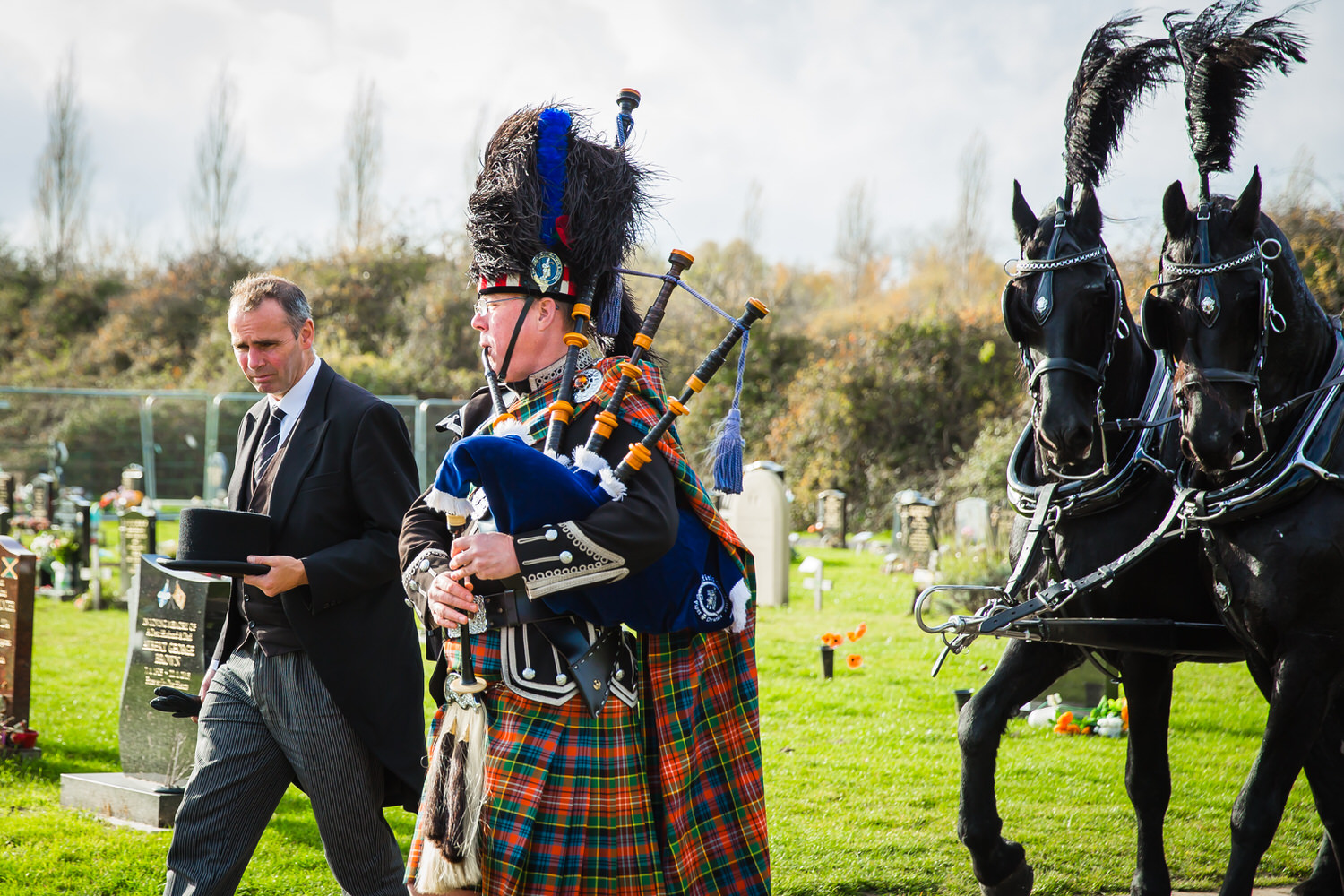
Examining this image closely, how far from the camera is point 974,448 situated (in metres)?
17.8

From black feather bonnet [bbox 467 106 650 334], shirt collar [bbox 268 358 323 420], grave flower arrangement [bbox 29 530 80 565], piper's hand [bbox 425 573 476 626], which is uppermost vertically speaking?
black feather bonnet [bbox 467 106 650 334]

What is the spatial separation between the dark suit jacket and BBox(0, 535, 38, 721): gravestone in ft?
10.8

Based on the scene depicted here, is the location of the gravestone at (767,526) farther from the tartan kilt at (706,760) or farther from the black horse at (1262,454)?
the tartan kilt at (706,760)

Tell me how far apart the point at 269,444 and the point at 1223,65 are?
9.89 ft

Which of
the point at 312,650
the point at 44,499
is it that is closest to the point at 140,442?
the point at 44,499

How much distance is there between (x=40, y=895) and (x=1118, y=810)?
450 centimetres

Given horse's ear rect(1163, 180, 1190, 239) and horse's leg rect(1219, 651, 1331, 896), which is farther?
horse's ear rect(1163, 180, 1190, 239)

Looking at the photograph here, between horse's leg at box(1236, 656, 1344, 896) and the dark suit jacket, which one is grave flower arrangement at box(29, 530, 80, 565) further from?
horse's leg at box(1236, 656, 1344, 896)

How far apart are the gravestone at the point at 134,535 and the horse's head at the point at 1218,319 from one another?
A: 31.4 feet

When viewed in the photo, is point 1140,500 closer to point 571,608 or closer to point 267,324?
point 571,608

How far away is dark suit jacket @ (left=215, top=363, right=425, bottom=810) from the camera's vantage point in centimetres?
289

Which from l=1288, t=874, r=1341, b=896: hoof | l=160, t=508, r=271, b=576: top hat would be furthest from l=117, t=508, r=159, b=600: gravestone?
l=1288, t=874, r=1341, b=896: hoof

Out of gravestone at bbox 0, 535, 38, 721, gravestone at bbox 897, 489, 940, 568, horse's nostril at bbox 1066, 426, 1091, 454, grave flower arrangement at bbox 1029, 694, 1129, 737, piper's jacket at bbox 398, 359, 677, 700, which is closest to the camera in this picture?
piper's jacket at bbox 398, 359, 677, 700

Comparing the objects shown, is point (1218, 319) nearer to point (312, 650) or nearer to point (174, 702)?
point (312, 650)
